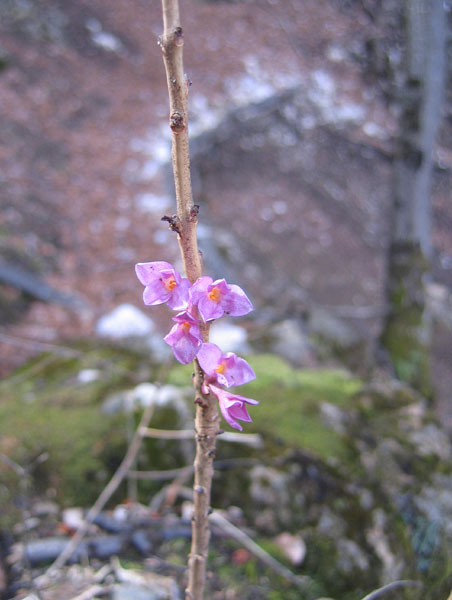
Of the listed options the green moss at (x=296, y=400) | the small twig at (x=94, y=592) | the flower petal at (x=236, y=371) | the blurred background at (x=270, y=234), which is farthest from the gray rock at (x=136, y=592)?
the flower petal at (x=236, y=371)

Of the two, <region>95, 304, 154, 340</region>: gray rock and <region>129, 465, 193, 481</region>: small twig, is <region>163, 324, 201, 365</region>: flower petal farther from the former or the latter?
<region>95, 304, 154, 340</region>: gray rock

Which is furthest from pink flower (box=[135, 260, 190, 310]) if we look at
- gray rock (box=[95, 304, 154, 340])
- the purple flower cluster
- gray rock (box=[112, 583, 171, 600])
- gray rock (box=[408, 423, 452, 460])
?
gray rock (box=[95, 304, 154, 340])

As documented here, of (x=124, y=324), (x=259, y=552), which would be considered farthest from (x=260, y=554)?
(x=124, y=324)

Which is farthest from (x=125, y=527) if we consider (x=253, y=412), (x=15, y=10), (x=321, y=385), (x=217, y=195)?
(x=15, y=10)

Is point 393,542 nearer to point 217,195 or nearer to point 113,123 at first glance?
point 217,195

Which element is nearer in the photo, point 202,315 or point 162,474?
point 202,315

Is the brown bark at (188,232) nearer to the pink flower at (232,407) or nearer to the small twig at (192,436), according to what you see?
the pink flower at (232,407)

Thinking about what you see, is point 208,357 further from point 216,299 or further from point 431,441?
point 431,441
